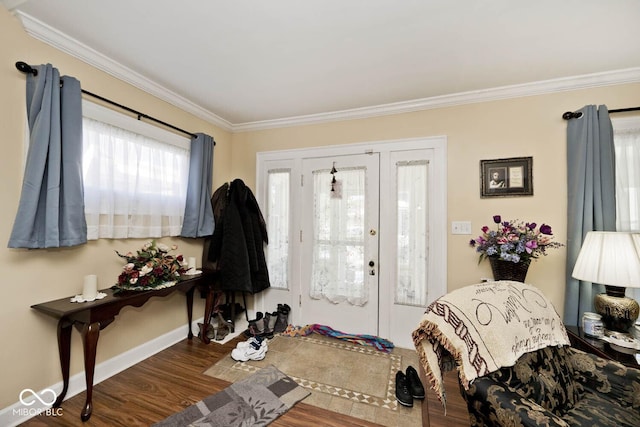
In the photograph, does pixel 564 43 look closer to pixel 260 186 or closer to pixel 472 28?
pixel 472 28

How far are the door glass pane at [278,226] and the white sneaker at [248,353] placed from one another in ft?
2.81

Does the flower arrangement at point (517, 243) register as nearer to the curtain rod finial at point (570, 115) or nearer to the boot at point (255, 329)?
the curtain rod finial at point (570, 115)

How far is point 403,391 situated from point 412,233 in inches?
54.3

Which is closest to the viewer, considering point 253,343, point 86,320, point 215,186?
point 86,320

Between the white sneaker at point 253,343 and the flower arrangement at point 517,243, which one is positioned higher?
the flower arrangement at point 517,243

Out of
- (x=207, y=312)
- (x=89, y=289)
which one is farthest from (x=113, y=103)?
(x=207, y=312)

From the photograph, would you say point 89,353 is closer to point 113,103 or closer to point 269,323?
point 269,323

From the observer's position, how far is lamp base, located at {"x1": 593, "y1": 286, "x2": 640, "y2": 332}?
1.60 meters

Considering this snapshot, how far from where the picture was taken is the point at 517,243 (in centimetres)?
202

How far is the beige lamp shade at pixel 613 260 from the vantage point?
1502 mm

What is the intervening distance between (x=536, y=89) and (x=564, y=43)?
0.58m

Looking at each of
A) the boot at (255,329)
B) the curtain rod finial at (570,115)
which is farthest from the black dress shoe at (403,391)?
the curtain rod finial at (570,115)

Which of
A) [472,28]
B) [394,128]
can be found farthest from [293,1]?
[394,128]

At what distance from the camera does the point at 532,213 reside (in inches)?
90.8
